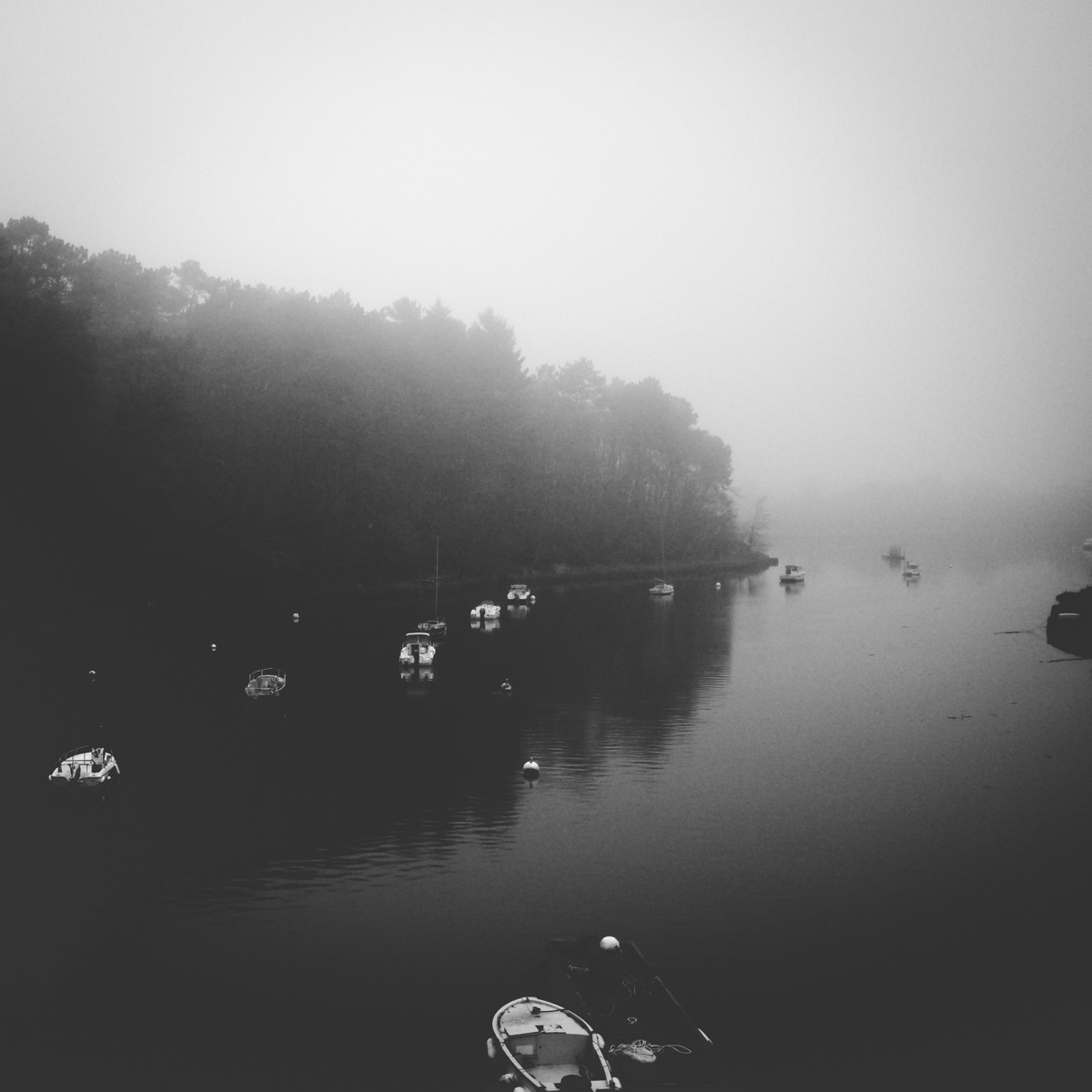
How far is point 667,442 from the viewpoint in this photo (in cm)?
13412

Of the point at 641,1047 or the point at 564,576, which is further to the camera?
the point at 564,576

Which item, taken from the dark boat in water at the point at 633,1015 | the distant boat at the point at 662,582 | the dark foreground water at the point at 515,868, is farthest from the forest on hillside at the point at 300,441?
the dark boat in water at the point at 633,1015

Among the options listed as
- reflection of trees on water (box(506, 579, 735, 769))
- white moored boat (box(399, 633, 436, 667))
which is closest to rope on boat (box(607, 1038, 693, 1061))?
reflection of trees on water (box(506, 579, 735, 769))

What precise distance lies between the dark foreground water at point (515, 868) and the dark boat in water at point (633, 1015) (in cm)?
64

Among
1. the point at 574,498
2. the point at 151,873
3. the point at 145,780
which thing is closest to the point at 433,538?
the point at 574,498

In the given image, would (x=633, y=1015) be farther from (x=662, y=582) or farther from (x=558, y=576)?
(x=558, y=576)

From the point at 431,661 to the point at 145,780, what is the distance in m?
24.3

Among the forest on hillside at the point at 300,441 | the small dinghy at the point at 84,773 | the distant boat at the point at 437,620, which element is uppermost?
the forest on hillside at the point at 300,441

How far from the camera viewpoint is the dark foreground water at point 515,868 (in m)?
16.6

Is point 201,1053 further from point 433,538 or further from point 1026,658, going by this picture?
point 433,538

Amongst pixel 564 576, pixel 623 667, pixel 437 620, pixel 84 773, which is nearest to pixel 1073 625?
pixel 623 667

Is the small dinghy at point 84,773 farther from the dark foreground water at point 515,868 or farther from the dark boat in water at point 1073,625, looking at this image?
the dark boat in water at point 1073,625

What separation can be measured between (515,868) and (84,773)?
651 inches

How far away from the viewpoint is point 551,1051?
48.6 ft
